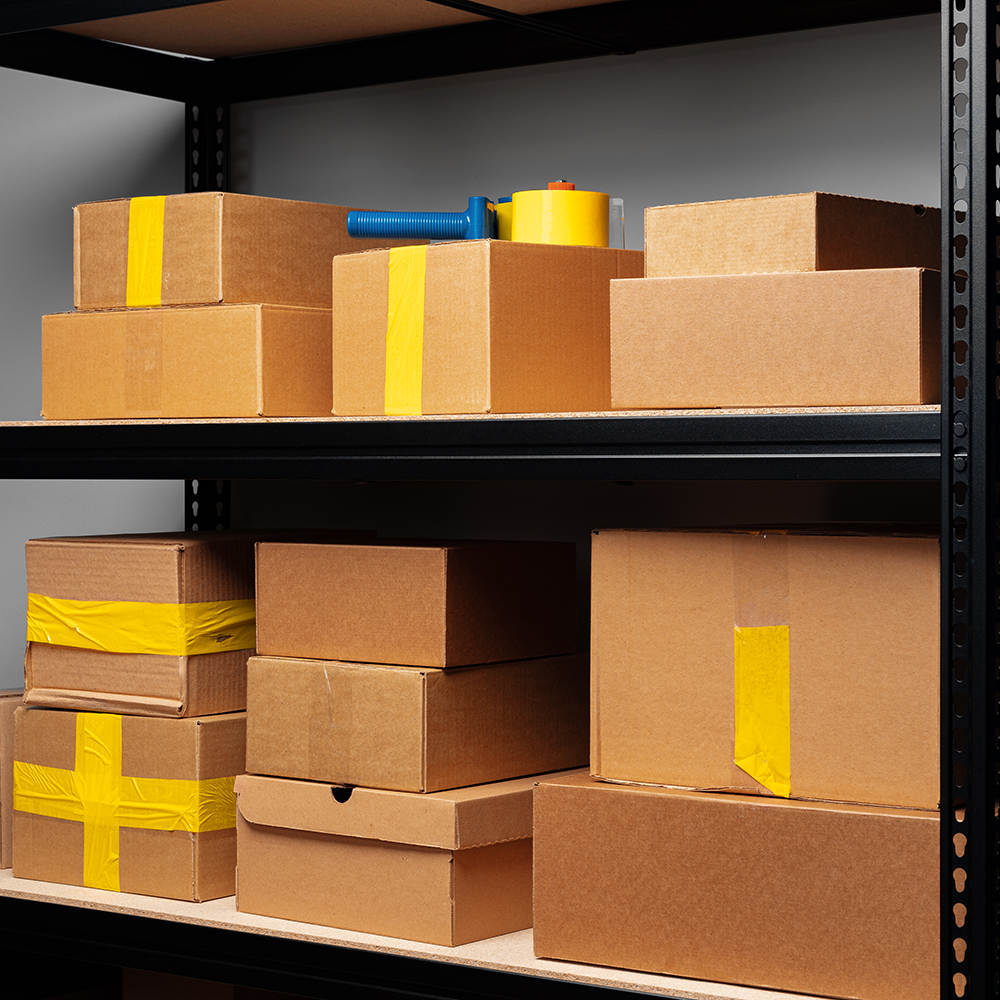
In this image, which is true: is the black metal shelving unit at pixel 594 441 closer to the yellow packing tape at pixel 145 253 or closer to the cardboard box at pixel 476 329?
the cardboard box at pixel 476 329

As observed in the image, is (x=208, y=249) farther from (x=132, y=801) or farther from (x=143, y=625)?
(x=132, y=801)

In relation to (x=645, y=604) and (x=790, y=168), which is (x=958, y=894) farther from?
(x=790, y=168)

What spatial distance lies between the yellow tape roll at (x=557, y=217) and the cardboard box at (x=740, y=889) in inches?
23.3

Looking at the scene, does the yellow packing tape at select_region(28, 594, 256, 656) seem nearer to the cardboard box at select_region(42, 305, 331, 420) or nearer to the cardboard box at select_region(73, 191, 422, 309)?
the cardboard box at select_region(42, 305, 331, 420)

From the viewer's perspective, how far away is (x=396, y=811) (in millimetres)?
1611

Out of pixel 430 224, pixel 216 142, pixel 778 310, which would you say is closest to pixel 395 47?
pixel 216 142

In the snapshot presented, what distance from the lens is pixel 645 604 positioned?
1.48 m

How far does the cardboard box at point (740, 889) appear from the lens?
1.33 meters

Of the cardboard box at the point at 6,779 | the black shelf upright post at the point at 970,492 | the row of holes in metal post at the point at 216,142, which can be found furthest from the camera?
the row of holes in metal post at the point at 216,142

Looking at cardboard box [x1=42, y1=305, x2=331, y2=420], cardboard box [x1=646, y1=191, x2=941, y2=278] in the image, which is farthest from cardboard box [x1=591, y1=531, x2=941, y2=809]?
cardboard box [x1=42, y1=305, x2=331, y2=420]

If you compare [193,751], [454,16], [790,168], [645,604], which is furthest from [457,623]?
[454,16]

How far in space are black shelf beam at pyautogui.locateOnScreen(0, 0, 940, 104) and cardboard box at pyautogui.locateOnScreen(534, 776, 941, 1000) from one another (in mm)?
975

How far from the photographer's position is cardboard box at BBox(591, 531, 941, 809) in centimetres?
136

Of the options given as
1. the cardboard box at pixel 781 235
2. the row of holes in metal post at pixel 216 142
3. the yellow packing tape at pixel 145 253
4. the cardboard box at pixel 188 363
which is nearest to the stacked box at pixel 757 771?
the cardboard box at pixel 781 235
